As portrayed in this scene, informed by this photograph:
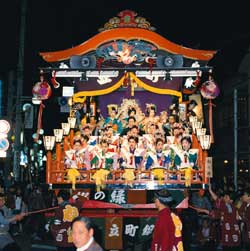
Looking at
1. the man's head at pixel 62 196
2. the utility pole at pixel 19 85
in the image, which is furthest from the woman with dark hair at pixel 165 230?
the utility pole at pixel 19 85

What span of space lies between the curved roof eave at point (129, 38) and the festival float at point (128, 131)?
0.9 inches

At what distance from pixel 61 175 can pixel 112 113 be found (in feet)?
11.7

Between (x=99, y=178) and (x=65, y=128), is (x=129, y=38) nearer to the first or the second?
(x=65, y=128)

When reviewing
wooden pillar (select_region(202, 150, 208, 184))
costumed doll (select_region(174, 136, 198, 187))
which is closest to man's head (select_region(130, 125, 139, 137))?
costumed doll (select_region(174, 136, 198, 187))

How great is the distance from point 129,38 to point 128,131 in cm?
254

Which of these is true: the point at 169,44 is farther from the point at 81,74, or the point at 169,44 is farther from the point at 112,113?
the point at 112,113

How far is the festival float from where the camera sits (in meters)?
10.7

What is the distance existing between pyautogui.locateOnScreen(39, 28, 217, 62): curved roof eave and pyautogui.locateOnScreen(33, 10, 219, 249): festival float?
2cm

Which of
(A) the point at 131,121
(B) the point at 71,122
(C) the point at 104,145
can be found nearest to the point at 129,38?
(A) the point at 131,121

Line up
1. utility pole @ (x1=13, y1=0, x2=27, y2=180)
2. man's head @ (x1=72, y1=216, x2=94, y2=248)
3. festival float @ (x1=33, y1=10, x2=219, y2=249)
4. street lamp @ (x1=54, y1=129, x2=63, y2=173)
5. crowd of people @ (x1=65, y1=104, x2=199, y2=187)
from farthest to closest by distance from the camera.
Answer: utility pole @ (x1=13, y1=0, x2=27, y2=180) < street lamp @ (x1=54, y1=129, x2=63, y2=173) < crowd of people @ (x1=65, y1=104, x2=199, y2=187) < festival float @ (x1=33, y1=10, x2=219, y2=249) < man's head @ (x1=72, y1=216, x2=94, y2=248)

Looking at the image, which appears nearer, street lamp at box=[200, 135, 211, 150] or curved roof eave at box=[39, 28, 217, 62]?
street lamp at box=[200, 135, 211, 150]

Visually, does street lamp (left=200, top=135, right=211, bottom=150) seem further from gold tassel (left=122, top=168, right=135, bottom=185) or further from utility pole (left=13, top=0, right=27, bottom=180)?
utility pole (left=13, top=0, right=27, bottom=180)

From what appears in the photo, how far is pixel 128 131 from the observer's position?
13156 millimetres

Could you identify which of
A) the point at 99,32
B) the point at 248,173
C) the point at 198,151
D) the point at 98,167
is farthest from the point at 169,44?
the point at 248,173
